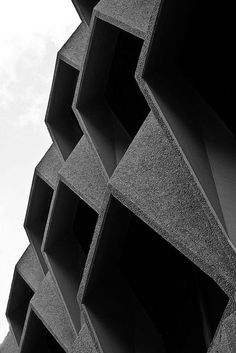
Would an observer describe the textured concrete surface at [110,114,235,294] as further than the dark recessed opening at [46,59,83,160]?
No

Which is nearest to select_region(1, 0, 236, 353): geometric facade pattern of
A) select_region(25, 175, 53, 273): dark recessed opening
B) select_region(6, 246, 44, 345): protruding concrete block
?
select_region(25, 175, 53, 273): dark recessed opening

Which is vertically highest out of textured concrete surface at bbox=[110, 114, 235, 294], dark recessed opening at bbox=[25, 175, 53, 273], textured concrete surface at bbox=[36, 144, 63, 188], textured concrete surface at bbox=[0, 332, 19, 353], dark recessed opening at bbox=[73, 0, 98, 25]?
dark recessed opening at bbox=[73, 0, 98, 25]

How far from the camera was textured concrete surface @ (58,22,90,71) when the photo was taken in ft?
37.8

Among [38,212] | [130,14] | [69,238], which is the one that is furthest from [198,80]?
[38,212]

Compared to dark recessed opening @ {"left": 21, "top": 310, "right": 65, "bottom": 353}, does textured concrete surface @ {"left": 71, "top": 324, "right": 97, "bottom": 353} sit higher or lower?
lower

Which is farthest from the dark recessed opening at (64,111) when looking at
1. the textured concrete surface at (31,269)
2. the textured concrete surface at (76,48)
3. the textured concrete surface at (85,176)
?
the textured concrete surface at (31,269)

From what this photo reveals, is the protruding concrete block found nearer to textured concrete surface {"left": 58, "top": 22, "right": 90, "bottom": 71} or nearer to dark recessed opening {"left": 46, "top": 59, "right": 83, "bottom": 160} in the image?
dark recessed opening {"left": 46, "top": 59, "right": 83, "bottom": 160}

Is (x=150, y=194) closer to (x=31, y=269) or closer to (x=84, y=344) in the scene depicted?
(x=84, y=344)

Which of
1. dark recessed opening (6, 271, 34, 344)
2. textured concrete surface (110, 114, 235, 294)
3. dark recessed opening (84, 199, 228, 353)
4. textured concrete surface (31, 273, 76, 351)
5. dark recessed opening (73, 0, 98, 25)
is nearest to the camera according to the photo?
textured concrete surface (110, 114, 235, 294)

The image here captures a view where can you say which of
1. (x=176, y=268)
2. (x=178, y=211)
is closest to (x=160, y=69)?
(x=178, y=211)

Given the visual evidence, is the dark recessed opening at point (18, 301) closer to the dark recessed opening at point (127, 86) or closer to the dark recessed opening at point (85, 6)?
the dark recessed opening at point (127, 86)

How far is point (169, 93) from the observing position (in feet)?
17.7

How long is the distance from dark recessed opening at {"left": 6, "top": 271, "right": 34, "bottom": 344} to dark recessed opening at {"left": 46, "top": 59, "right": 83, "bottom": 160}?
4.89 m

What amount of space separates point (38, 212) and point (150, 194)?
9.41 m
